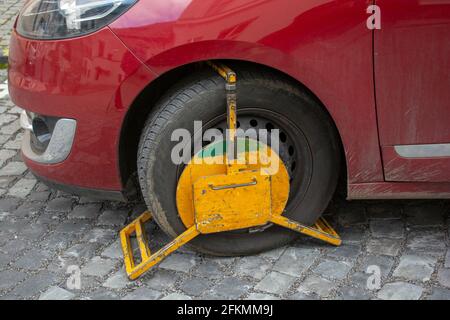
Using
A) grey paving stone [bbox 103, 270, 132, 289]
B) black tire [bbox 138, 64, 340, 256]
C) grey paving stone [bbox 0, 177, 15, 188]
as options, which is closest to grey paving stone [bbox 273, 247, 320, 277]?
black tire [bbox 138, 64, 340, 256]

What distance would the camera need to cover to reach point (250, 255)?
10.3ft

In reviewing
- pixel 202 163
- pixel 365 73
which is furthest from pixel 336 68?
pixel 202 163

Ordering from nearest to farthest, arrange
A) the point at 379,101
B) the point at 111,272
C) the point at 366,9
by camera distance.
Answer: the point at 366,9, the point at 379,101, the point at 111,272

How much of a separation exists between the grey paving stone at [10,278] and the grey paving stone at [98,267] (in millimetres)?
286

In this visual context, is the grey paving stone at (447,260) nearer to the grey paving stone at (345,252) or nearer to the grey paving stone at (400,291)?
the grey paving stone at (400,291)

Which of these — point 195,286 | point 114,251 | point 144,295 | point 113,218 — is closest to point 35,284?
point 114,251

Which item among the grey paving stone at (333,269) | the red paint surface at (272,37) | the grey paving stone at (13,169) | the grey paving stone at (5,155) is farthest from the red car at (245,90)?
the grey paving stone at (5,155)

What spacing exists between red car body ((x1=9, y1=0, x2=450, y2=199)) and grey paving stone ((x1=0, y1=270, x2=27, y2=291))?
58 cm

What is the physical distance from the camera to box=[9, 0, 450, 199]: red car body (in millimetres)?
2625

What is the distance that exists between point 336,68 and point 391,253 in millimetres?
974

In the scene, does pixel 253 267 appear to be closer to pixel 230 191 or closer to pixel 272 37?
pixel 230 191

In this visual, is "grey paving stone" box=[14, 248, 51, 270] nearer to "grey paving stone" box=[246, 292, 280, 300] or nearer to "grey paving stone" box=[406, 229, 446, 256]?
"grey paving stone" box=[246, 292, 280, 300]

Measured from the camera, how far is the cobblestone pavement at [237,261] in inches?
115
